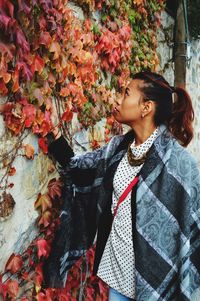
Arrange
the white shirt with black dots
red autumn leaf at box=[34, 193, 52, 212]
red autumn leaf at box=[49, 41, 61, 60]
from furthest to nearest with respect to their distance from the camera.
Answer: red autumn leaf at box=[34, 193, 52, 212] → red autumn leaf at box=[49, 41, 61, 60] → the white shirt with black dots

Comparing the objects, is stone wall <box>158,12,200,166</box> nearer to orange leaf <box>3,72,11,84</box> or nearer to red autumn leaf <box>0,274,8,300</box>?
orange leaf <box>3,72,11,84</box>

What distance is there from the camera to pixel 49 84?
2445 mm

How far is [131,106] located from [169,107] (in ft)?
0.70

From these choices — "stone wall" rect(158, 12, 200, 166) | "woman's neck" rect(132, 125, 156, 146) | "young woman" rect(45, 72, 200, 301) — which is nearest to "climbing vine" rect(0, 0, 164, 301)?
"young woman" rect(45, 72, 200, 301)

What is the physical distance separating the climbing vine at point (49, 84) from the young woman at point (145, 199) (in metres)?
0.12

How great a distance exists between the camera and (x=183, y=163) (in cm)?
214

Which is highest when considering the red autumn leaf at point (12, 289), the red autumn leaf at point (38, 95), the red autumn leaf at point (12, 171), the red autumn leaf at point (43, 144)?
the red autumn leaf at point (38, 95)

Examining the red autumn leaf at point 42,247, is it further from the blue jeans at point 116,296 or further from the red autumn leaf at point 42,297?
the blue jeans at point 116,296

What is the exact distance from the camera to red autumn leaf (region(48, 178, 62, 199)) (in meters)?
2.55

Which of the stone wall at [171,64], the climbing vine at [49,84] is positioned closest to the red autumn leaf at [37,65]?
the climbing vine at [49,84]

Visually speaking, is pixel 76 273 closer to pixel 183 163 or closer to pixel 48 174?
pixel 48 174

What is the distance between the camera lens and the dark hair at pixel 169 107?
2283 millimetres

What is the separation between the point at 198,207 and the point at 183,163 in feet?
0.73

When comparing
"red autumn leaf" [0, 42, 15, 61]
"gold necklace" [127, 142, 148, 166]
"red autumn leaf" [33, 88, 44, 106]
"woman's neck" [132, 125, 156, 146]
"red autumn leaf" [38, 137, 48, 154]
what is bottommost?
"gold necklace" [127, 142, 148, 166]
